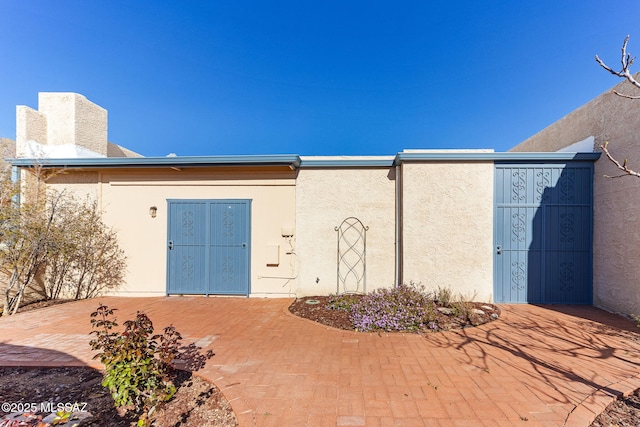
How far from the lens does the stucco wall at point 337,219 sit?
613 centimetres

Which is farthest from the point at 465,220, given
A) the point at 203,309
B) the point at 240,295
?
the point at 203,309

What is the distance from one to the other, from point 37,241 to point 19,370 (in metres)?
3.18

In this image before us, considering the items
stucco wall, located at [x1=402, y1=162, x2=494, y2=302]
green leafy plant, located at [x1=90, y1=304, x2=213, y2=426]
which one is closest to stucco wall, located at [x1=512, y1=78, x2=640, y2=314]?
stucco wall, located at [x1=402, y1=162, x2=494, y2=302]

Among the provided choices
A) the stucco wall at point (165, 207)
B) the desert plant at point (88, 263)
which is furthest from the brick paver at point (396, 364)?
the stucco wall at point (165, 207)

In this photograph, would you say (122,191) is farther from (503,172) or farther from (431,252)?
(503,172)

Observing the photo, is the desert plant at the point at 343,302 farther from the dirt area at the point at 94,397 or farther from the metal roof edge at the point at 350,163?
the metal roof edge at the point at 350,163

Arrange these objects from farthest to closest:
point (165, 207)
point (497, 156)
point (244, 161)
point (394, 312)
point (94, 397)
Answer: point (165, 207) → point (244, 161) → point (497, 156) → point (394, 312) → point (94, 397)

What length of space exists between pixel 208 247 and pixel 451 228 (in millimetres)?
5762

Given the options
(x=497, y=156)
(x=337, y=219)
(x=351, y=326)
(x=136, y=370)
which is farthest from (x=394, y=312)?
(x=497, y=156)

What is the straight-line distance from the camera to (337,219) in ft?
20.4

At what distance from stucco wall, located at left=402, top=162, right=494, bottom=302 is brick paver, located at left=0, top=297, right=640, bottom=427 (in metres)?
0.98

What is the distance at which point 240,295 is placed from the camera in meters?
6.30

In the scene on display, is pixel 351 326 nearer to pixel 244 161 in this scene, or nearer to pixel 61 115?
pixel 244 161

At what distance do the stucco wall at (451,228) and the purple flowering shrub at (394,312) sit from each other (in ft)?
2.39
